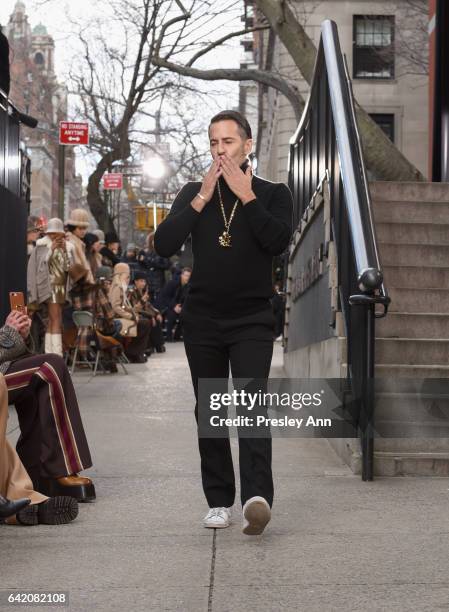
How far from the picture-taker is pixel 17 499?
17.6 feet

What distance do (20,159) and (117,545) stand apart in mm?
6586

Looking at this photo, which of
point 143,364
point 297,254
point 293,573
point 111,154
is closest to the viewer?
point 293,573

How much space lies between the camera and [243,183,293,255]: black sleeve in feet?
16.6

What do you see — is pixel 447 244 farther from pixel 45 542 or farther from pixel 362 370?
pixel 45 542

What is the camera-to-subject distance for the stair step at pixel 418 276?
9047 mm

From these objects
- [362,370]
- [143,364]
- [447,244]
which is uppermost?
[447,244]

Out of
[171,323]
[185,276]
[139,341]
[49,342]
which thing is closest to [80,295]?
[49,342]

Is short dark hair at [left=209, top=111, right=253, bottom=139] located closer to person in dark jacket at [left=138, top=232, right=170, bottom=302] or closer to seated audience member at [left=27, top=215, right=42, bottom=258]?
seated audience member at [left=27, top=215, right=42, bottom=258]

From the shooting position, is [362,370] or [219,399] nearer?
[219,399]

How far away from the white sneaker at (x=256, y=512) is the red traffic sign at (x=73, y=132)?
46.5 feet

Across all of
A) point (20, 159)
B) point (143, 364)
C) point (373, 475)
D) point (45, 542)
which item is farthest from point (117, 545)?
point (143, 364)

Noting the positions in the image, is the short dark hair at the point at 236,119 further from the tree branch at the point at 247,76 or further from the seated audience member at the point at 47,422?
the tree branch at the point at 247,76

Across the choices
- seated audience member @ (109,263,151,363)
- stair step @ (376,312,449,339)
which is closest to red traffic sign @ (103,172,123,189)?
seated audience member @ (109,263,151,363)

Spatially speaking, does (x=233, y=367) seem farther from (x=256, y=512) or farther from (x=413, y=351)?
(x=413, y=351)
